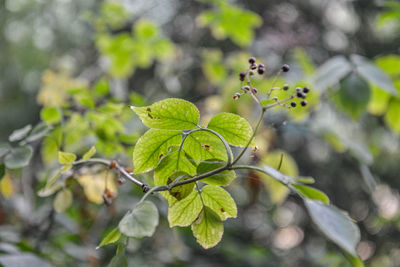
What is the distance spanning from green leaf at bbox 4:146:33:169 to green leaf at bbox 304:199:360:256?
0.35m

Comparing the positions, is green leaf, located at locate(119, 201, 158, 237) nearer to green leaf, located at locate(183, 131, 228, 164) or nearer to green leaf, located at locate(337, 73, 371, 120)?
green leaf, located at locate(183, 131, 228, 164)

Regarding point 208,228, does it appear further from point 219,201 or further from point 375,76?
point 375,76

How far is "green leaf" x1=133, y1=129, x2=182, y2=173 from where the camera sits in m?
0.35

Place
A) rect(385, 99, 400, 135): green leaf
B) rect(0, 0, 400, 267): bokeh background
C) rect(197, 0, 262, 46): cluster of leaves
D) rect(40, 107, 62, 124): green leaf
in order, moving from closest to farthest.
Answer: rect(40, 107, 62, 124): green leaf < rect(0, 0, 400, 267): bokeh background < rect(385, 99, 400, 135): green leaf < rect(197, 0, 262, 46): cluster of leaves

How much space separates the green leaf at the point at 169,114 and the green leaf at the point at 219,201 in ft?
0.23

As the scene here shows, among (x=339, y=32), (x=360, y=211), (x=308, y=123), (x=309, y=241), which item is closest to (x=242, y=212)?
(x=309, y=241)

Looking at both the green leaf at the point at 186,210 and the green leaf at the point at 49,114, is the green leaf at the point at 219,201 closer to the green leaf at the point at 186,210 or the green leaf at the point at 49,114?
the green leaf at the point at 186,210

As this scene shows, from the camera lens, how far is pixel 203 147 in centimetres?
36

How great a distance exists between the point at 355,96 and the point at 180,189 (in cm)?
54

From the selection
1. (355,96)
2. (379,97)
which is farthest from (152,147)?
(379,97)

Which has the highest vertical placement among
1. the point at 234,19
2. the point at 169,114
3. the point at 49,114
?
the point at 169,114

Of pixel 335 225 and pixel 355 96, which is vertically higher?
pixel 335 225

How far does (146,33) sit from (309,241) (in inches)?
60.0

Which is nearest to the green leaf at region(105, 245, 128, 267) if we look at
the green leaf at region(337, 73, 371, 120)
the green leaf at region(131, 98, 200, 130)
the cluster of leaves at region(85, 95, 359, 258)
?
the cluster of leaves at region(85, 95, 359, 258)
